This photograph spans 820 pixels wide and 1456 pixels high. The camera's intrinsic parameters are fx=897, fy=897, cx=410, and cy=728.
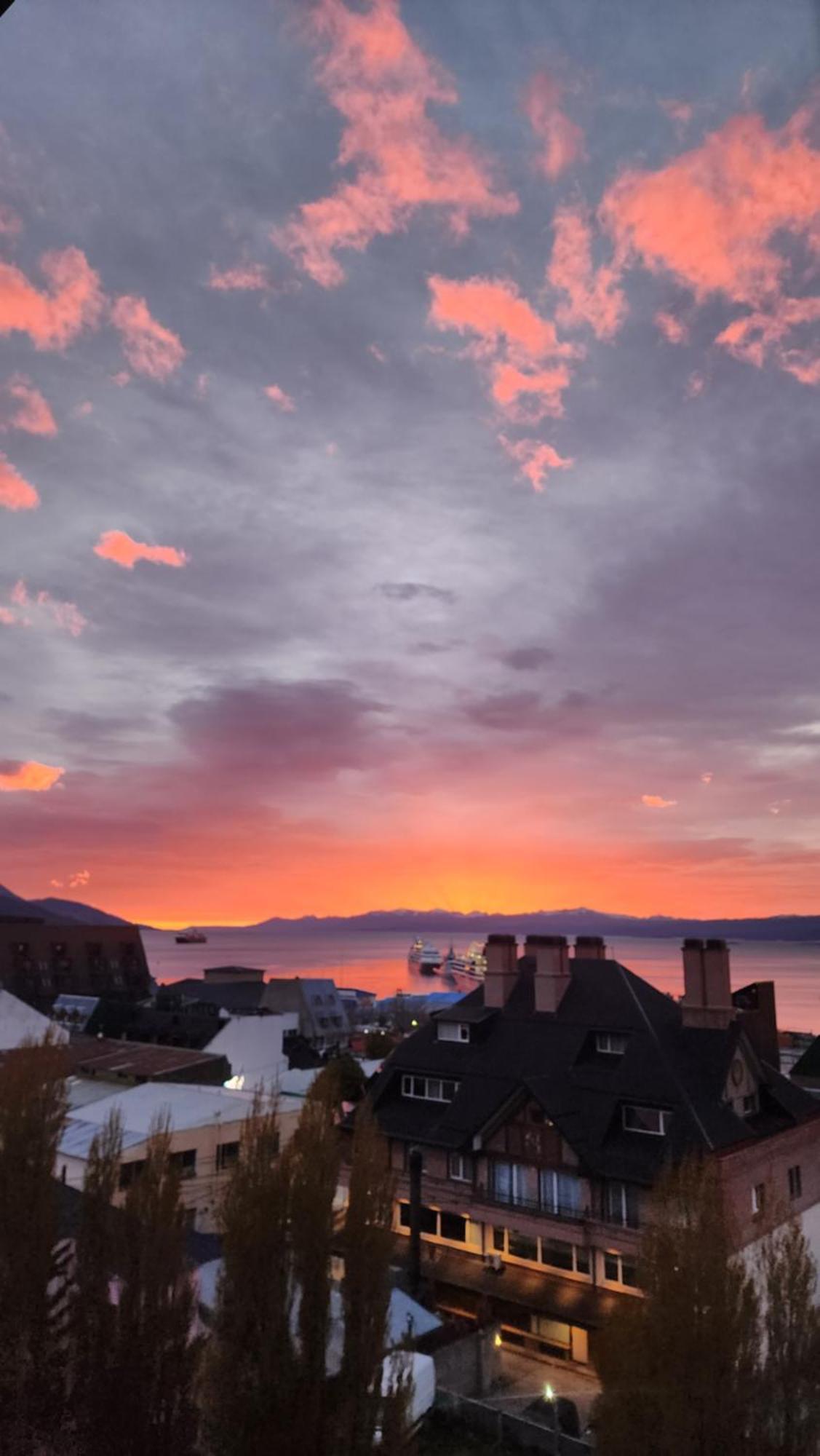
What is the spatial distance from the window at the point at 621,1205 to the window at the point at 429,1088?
8782 millimetres

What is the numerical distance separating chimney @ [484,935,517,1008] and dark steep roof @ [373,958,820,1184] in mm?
457

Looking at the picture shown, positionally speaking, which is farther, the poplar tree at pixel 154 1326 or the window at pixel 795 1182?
the window at pixel 795 1182

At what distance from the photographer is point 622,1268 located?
32469 millimetres

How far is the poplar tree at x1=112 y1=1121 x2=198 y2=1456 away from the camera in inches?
722

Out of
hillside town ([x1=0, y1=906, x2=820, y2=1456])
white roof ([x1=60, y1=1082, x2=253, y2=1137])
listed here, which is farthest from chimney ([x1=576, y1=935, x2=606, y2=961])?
white roof ([x1=60, y1=1082, x2=253, y2=1137])

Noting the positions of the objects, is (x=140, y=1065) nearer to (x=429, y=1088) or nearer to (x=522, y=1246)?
(x=429, y=1088)

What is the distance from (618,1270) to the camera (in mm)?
32562

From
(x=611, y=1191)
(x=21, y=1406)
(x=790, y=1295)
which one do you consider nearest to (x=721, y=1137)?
(x=611, y=1191)

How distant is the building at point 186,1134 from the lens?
3950cm

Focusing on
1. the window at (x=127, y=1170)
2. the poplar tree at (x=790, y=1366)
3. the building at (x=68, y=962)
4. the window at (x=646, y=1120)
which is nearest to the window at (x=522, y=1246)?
the window at (x=646, y=1120)

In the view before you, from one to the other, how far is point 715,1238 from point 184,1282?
1141 cm

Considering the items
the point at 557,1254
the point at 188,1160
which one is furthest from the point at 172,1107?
the point at 557,1254

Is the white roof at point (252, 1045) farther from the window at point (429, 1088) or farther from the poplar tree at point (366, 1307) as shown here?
the poplar tree at point (366, 1307)

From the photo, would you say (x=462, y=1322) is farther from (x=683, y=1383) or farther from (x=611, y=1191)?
(x=683, y=1383)
